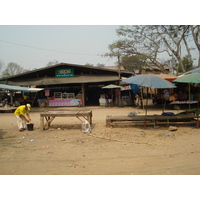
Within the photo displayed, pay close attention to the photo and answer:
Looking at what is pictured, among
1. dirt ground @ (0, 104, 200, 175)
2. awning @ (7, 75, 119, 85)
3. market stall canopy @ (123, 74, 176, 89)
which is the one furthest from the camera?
awning @ (7, 75, 119, 85)

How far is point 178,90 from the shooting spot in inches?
629

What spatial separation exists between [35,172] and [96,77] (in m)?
15.3

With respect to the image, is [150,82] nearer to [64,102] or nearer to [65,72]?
[65,72]

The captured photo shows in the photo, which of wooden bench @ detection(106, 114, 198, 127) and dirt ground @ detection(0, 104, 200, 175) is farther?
wooden bench @ detection(106, 114, 198, 127)

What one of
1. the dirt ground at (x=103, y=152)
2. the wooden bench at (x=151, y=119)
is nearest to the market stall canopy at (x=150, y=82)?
the wooden bench at (x=151, y=119)

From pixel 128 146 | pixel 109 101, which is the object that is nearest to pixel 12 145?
pixel 128 146

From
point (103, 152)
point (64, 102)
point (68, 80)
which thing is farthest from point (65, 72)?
point (103, 152)

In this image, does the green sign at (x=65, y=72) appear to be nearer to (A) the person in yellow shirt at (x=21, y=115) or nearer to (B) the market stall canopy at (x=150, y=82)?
(A) the person in yellow shirt at (x=21, y=115)

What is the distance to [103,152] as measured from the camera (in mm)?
5211

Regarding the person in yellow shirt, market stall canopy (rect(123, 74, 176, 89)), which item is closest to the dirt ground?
the person in yellow shirt

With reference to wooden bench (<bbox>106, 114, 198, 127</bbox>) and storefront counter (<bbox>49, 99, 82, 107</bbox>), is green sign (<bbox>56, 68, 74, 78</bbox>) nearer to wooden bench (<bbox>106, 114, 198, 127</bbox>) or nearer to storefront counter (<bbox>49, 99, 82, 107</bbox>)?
storefront counter (<bbox>49, 99, 82, 107</bbox>)

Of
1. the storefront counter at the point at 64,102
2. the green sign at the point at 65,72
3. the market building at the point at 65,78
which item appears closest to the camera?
the market building at the point at 65,78

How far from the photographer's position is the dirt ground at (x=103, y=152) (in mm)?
3919

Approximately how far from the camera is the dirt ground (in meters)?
3.92
